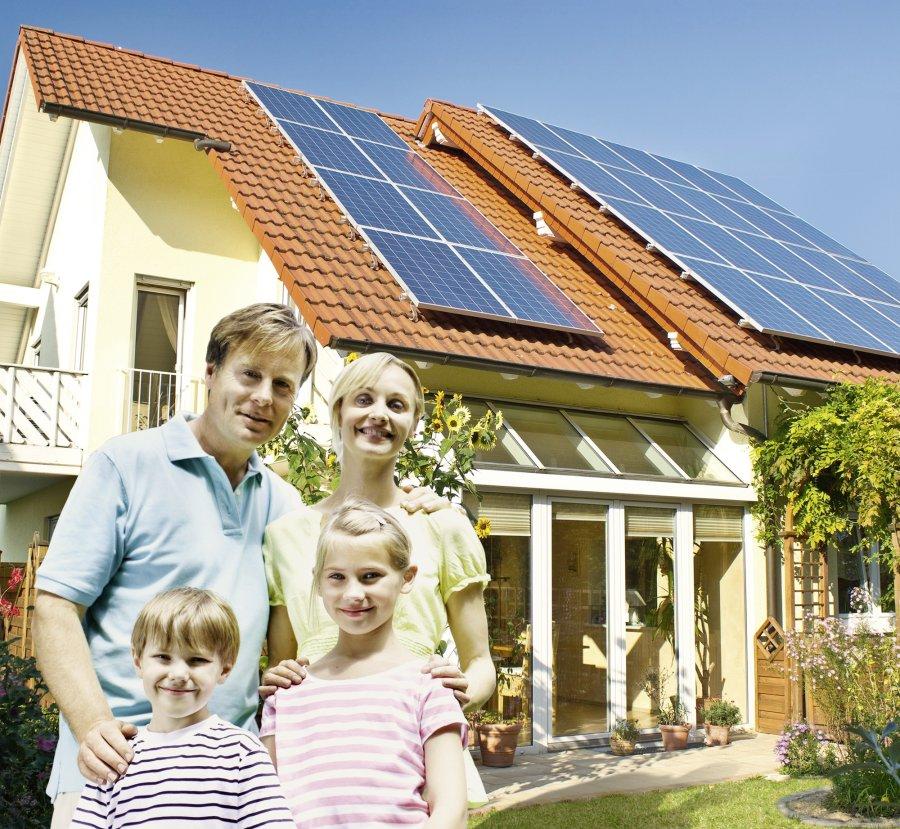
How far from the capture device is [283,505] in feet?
9.34

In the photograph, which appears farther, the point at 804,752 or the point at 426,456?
the point at 804,752

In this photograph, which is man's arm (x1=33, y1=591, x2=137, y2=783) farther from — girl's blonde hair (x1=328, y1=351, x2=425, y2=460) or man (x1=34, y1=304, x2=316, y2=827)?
girl's blonde hair (x1=328, y1=351, x2=425, y2=460)

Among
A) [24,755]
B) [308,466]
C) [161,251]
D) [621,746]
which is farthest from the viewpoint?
[161,251]

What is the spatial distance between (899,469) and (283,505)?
8.44 meters

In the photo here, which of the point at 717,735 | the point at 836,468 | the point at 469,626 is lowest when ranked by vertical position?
the point at 717,735

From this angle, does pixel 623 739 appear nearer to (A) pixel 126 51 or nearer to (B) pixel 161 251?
(B) pixel 161 251

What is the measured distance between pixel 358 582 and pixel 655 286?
30.7ft

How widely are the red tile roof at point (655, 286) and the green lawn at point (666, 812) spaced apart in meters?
4.09

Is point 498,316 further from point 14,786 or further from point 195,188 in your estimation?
point 14,786

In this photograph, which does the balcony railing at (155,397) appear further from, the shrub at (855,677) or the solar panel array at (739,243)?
the shrub at (855,677)

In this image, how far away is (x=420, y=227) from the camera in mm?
10383

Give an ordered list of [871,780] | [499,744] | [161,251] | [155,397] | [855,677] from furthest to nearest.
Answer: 1. [161,251]
2. [155,397]
3. [499,744]
4. [855,677]
5. [871,780]

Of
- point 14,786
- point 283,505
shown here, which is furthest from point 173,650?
point 14,786

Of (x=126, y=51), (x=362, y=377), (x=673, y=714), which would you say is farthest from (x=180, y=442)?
(x=126, y=51)
